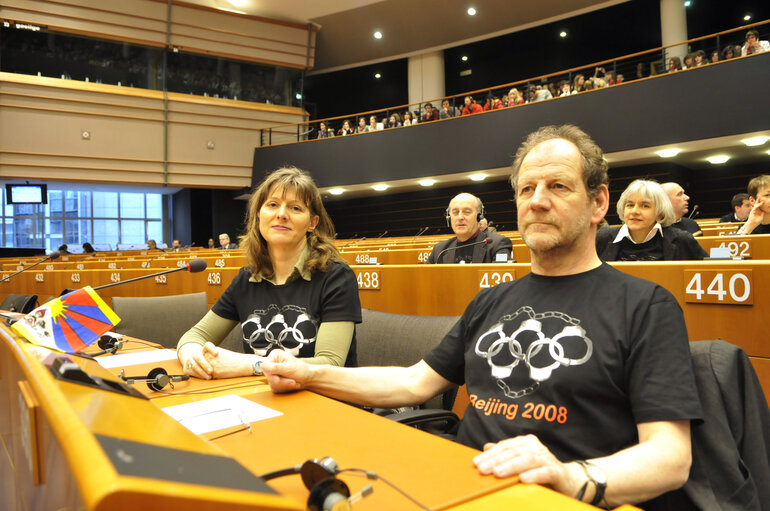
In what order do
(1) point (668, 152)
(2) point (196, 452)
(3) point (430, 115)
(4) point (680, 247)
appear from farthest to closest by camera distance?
1. (3) point (430, 115)
2. (1) point (668, 152)
3. (4) point (680, 247)
4. (2) point (196, 452)

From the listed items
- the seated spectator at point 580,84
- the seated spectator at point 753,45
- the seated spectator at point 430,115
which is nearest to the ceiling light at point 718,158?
the seated spectator at point 753,45

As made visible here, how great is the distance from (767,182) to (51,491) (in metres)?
4.36

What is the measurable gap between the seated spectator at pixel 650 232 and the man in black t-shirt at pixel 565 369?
6.49ft

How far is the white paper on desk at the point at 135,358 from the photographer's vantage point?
5.38ft

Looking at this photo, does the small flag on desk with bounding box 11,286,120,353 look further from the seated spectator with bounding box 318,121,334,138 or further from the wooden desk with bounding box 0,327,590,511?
the seated spectator with bounding box 318,121,334,138

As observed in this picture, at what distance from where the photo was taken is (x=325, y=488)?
0.60 metres

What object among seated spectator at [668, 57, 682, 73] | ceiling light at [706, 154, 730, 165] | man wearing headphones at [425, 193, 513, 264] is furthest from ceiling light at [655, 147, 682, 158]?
man wearing headphones at [425, 193, 513, 264]

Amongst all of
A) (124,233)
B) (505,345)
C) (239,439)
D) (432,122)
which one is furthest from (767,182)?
(124,233)

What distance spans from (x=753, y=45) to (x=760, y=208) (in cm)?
522

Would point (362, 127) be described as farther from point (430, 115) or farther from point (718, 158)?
point (718, 158)

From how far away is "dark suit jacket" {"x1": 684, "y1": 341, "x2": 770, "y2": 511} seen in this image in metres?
0.87

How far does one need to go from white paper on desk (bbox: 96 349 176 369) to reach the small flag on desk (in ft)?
0.48

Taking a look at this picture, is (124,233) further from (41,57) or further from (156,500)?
(156,500)

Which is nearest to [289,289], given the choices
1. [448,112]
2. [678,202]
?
[678,202]
